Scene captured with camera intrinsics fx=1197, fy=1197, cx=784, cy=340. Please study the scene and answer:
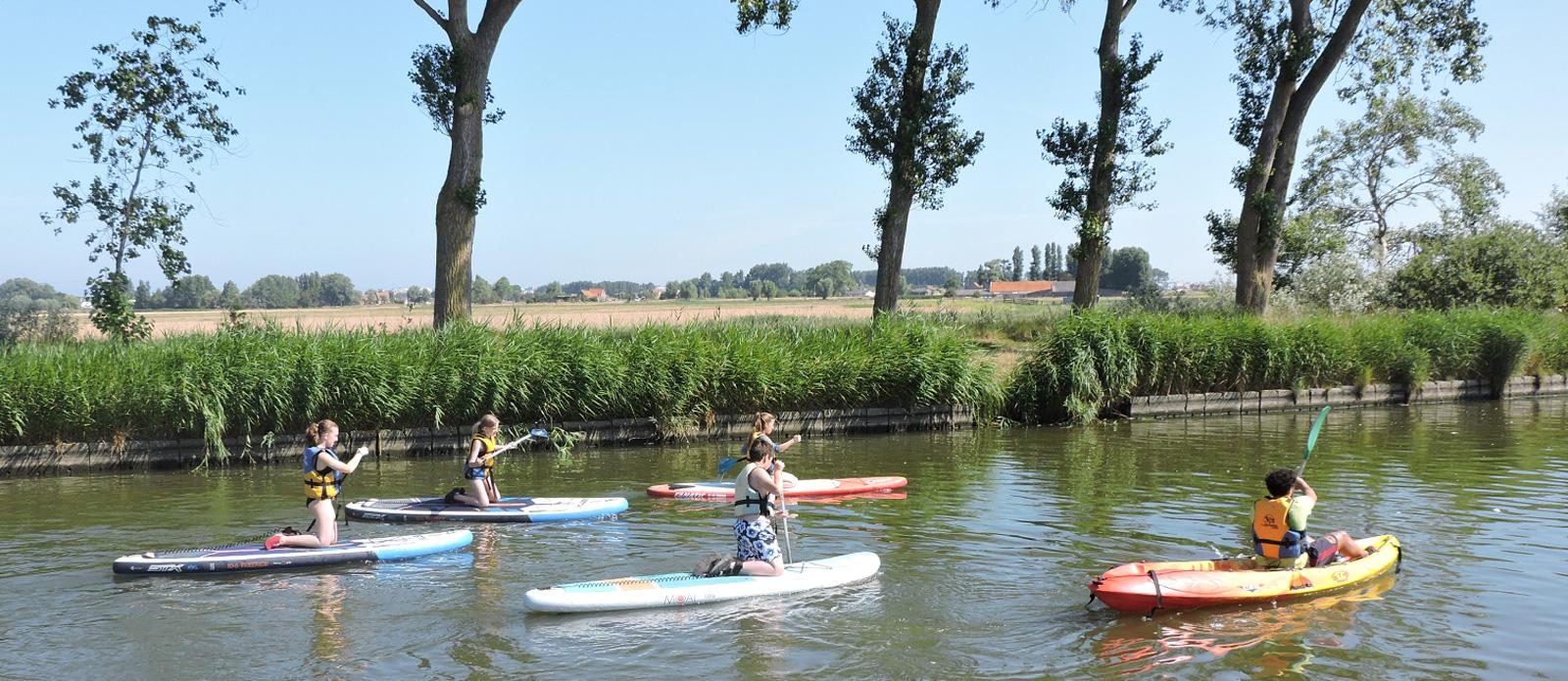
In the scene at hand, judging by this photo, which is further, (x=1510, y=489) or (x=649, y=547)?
(x=1510, y=489)

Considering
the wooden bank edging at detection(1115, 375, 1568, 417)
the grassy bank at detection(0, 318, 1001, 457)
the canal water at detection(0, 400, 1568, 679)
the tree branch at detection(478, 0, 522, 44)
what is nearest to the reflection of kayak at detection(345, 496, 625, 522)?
the canal water at detection(0, 400, 1568, 679)

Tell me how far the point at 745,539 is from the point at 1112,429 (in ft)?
40.1

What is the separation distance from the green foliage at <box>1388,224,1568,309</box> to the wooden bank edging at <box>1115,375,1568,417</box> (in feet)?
15.8

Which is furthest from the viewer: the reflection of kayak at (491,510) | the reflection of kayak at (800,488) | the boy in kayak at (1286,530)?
the reflection of kayak at (800,488)

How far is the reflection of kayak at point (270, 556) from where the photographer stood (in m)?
10.1

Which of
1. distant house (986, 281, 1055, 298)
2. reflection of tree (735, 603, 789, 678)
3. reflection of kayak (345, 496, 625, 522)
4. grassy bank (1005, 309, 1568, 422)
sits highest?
distant house (986, 281, 1055, 298)

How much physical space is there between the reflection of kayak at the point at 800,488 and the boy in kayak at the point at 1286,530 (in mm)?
5432

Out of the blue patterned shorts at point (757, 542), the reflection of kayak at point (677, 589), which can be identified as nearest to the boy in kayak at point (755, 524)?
the blue patterned shorts at point (757, 542)

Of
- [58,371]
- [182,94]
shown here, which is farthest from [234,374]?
[182,94]

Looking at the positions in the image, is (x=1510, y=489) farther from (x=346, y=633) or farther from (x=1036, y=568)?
(x=346, y=633)

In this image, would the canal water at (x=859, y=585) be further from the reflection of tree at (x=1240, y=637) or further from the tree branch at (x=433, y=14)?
the tree branch at (x=433, y=14)

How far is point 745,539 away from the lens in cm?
963

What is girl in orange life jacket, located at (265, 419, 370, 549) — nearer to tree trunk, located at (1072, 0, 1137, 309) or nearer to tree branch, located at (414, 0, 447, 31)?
tree branch, located at (414, 0, 447, 31)

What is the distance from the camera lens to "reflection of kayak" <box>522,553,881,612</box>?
29.1ft
